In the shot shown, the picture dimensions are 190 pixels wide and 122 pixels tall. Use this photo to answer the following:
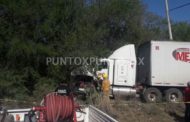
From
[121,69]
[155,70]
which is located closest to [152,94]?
[155,70]

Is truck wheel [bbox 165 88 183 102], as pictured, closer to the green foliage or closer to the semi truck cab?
the semi truck cab

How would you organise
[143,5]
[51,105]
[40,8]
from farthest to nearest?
[143,5] < [40,8] < [51,105]

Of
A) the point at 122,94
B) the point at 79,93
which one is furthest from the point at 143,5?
the point at 79,93

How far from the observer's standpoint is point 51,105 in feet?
34.3

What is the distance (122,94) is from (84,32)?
3.97 metres

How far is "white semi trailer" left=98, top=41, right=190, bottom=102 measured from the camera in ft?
78.9

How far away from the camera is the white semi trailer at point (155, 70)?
2405 centimetres

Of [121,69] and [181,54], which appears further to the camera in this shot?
[181,54]

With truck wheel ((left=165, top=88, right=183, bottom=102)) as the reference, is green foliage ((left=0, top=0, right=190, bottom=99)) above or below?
above

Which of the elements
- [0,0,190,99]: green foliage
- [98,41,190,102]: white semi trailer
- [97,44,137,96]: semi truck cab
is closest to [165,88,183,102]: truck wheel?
[98,41,190,102]: white semi trailer

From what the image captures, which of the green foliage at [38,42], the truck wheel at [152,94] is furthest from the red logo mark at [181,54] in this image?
the green foliage at [38,42]

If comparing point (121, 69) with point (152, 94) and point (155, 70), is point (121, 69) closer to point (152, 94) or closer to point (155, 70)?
point (155, 70)

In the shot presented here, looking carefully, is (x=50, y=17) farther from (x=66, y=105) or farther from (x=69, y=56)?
(x=66, y=105)

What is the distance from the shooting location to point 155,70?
24234 millimetres
